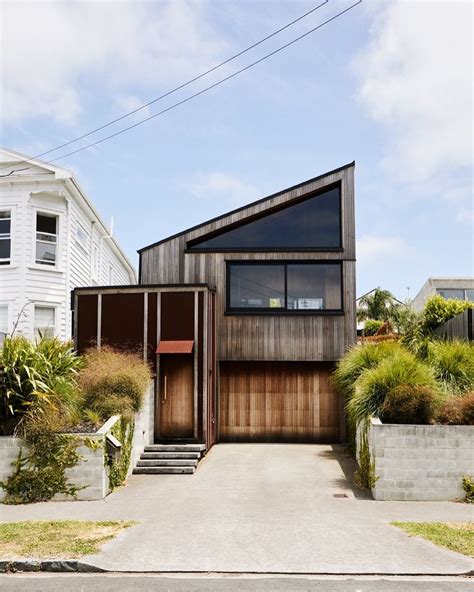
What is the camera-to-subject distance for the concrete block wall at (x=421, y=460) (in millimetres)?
10797

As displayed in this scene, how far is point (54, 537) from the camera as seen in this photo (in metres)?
7.91

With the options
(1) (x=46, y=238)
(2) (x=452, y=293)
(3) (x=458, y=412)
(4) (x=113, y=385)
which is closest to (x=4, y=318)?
(1) (x=46, y=238)

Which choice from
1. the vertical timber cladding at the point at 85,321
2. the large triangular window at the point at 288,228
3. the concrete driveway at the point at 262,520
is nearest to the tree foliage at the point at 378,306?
the large triangular window at the point at 288,228

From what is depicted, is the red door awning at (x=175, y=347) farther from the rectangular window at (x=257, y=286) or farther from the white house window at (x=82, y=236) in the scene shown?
the white house window at (x=82, y=236)

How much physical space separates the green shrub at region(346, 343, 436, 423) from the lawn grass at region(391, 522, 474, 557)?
3.08m

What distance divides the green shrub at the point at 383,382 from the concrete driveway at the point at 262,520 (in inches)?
59.3

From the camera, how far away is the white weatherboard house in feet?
61.4

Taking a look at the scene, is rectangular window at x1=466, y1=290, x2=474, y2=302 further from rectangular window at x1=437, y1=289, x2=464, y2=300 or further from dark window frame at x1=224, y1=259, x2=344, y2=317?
dark window frame at x1=224, y1=259, x2=344, y2=317

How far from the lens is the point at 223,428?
1744 cm

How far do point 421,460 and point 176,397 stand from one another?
6415mm

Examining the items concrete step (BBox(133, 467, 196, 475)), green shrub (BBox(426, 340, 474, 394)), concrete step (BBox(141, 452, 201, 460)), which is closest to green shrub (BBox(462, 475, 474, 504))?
green shrub (BBox(426, 340, 474, 394))

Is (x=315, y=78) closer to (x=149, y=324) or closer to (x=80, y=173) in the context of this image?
(x=149, y=324)

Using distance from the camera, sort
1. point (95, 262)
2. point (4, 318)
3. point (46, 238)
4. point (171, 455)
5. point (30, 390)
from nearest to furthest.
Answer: point (30, 390)
point (171, 455)
point (4, 318)
point (46, 238)
point (95, 262)

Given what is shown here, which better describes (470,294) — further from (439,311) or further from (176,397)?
(176,397)
